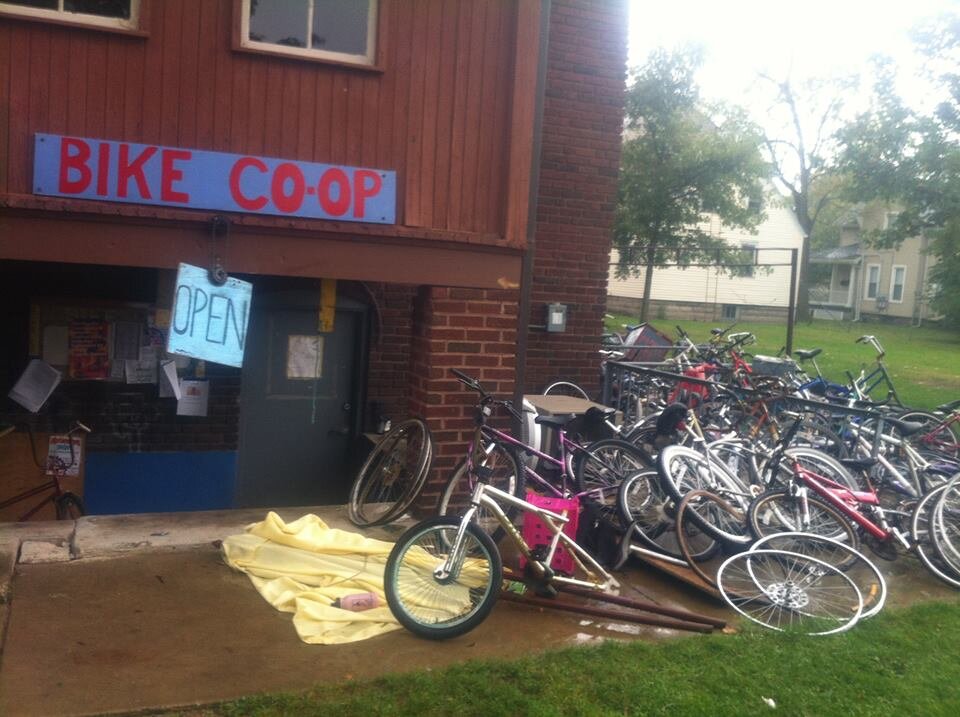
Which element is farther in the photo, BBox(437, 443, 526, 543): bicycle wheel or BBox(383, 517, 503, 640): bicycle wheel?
BBox(437, 443, 526, 543): bicycle wheel

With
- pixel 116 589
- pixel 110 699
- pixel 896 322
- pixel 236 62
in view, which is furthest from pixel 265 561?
pixel 896 322

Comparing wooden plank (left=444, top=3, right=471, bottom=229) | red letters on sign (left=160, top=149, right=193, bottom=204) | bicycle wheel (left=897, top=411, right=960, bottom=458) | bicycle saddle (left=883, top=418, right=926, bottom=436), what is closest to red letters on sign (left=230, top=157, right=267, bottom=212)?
red letters on sign (left=160, top=149, right=193, bottom=204)

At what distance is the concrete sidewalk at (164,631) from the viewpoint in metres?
4.07

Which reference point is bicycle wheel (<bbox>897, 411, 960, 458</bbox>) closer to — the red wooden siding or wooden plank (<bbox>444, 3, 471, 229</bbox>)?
the red wooden siding

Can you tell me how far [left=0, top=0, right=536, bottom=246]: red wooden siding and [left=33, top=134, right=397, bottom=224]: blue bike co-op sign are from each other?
0.08 meters

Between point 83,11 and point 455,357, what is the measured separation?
10.0 ft

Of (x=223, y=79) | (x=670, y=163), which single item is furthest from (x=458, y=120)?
(x=670, y=163)

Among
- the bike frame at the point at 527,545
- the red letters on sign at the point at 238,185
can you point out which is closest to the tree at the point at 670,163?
the red letters on sign at the point at 238,185

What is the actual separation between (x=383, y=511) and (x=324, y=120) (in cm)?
259

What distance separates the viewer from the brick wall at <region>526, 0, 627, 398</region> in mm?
9336

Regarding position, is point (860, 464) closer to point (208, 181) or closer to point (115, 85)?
point (208, 181)

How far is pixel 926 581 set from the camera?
20.1 feet

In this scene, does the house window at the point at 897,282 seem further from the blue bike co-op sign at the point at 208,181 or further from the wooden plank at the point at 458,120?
the blue bike co-op sign at the point at 208,181

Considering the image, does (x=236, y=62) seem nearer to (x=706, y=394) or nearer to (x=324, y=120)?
(x=324, y=120)
